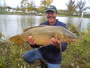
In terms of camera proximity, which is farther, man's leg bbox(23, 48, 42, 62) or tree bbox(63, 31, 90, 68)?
tree bbox(63, 31, 90, 68)

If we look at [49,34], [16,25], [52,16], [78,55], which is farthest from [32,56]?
[16,25]

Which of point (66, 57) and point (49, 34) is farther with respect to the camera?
point (66, 57)

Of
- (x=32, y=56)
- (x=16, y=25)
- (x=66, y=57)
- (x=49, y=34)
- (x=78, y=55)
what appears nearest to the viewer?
(x=49, y=34)

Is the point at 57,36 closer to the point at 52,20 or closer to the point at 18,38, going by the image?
the point at 52,20

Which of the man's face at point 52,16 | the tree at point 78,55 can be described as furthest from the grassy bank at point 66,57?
the man's face at point 52,16

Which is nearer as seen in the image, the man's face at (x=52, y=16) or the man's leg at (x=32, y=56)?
the man's face at (x=52, y=16)

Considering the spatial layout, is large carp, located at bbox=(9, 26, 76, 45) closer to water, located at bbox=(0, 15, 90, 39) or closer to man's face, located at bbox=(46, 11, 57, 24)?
man's face, located at bbox=(46, 11, 57, 24)

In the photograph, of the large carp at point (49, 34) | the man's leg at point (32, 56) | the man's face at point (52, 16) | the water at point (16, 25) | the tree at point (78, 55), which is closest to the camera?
the large carp at point (49, 34)

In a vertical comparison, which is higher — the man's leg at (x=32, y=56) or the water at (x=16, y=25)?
the water at (x=16, y=25)

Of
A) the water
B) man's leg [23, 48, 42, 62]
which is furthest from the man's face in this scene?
the water

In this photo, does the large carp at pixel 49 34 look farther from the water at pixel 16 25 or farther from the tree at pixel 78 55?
the water at pixel 16 25

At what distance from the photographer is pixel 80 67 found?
2729 mm

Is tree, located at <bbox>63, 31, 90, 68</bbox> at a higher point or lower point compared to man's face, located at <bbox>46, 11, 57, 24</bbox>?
lower

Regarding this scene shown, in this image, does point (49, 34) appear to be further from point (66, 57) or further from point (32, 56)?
point (66, 57)
